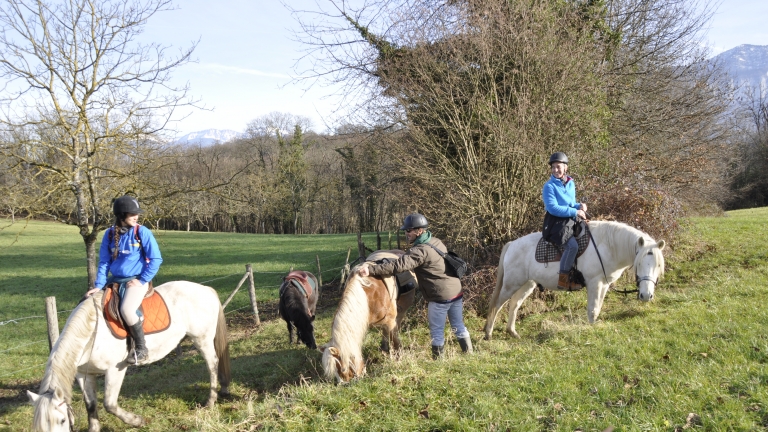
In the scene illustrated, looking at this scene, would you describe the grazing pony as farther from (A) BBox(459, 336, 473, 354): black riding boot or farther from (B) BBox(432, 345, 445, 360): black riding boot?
(A) BBox(459, 336, 473, 354): black riding boot

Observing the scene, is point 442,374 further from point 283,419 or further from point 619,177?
point 619,177

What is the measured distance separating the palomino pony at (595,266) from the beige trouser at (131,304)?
4690 mm

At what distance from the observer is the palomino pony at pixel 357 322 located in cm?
461

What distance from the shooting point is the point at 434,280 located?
17.2ft

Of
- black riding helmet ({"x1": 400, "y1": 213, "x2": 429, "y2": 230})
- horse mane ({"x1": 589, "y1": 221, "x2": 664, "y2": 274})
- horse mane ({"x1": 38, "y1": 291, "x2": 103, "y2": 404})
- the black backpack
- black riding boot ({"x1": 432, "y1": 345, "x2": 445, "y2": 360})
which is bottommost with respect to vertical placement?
black riding boot ({"x1": 432, "y1": 345, "x2": 445, "y2": 360})

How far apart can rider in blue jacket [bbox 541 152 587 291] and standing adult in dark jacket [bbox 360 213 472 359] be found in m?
1.71

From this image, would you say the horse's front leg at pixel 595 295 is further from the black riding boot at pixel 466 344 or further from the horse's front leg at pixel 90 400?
the horse's front leg at pixel 90 400

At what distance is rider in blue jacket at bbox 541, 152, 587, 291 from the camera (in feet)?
19.3

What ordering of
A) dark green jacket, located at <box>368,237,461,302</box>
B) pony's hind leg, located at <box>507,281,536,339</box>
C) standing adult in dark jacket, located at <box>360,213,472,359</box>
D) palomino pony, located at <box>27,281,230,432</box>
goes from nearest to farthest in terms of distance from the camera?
1. palomino pony, located at <box>27,281,230,432</box>
2. dark green jacket, located at <box>368,237,461,302</box>
3. standing adult in dark jacket, located at <box>360,213,472,359</box>
4. pony's hind leg, located at <box>507,281,536,339</box>

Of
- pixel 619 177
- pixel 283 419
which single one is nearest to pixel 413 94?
pixel 619 177

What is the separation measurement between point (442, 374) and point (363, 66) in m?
8.81

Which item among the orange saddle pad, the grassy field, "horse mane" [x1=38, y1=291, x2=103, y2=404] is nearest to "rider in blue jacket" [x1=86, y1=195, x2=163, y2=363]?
the orange saddle pad

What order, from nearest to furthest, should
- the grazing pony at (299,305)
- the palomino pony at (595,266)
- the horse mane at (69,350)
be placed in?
the horse mane at (69,350) < the palomino pony at (595,266) < the grazing pony at (299,305)

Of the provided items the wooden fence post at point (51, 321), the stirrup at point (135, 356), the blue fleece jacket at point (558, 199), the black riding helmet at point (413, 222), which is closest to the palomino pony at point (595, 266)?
the blue fleece jacket at point (558, 199)
